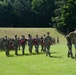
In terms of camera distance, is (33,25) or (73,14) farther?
(33,25)

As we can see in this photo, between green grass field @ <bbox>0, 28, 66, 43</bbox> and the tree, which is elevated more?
the tree

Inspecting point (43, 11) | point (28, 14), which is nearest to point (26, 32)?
point (43, 11)

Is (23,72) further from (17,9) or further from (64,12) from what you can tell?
(17,9)

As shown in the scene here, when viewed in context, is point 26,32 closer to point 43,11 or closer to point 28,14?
point 43,11

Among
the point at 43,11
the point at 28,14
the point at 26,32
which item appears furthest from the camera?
the point at 28,14

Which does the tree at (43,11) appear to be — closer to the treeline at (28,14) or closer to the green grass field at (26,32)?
the treeline at (28,14)

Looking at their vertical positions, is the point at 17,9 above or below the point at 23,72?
above

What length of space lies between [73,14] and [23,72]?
7031 centimetres

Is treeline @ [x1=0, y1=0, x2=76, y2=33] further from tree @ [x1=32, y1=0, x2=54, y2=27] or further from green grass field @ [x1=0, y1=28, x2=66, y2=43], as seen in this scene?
green grass field @ [x1=0, y1=28, x2=66, y2=43]

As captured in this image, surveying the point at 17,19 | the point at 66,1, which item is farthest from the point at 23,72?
the point at 17,19

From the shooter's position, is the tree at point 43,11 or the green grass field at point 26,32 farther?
the tree at point 43,11

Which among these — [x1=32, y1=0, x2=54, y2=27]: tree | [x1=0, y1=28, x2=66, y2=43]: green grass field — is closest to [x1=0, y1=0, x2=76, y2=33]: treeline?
[x1=32, y1=0, x2=54, y2=27]: tree

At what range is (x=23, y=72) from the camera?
665 inches

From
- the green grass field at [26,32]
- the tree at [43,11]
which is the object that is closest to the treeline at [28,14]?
the tree at [43,11]
